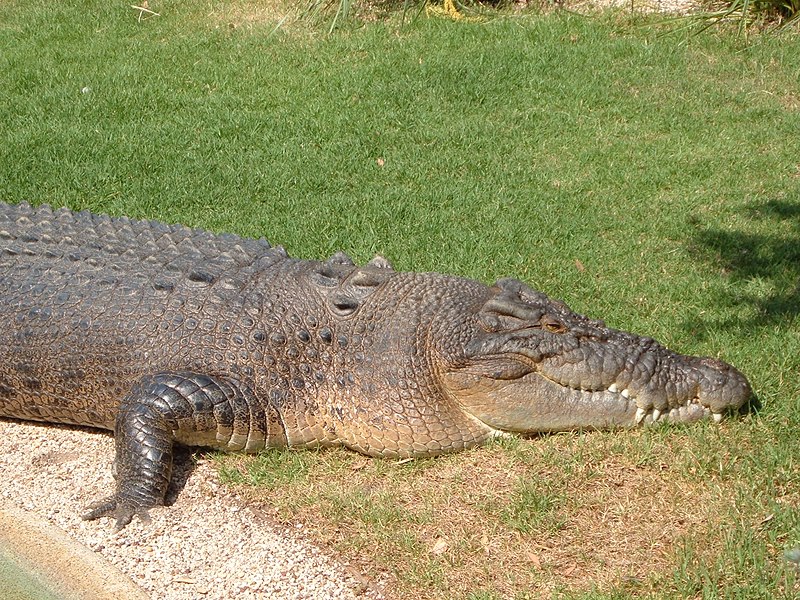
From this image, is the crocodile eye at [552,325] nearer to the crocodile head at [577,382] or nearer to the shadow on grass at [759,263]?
the crocodile head at [577,382]

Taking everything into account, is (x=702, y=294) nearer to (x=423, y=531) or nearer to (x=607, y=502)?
(x=607, y=502)

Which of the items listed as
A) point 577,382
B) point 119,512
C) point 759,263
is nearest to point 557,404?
point 577,382

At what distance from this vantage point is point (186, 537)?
13.5 feet

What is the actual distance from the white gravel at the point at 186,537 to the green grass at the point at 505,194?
148mm

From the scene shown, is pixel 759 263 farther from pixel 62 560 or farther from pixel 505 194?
pixel 62 560

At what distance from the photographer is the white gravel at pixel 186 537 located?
381cm

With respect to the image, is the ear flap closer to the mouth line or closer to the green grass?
the mouth line

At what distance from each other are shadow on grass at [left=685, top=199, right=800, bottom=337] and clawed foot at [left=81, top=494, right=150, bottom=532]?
3127 mm

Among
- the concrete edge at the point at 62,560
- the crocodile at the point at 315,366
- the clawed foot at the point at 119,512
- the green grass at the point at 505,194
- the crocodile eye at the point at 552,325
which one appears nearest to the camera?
the concrete edge at the point at 62,560

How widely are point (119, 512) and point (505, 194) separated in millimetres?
4213

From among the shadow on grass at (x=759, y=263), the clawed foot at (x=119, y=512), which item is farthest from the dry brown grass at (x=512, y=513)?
the shadow on grass at (x=759, y=263)

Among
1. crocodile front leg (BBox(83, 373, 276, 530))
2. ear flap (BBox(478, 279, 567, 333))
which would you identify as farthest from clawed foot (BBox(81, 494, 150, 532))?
ear flap (BBox(478, 279, 567, 333))

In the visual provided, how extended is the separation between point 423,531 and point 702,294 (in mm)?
2671

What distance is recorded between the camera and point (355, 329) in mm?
4613
